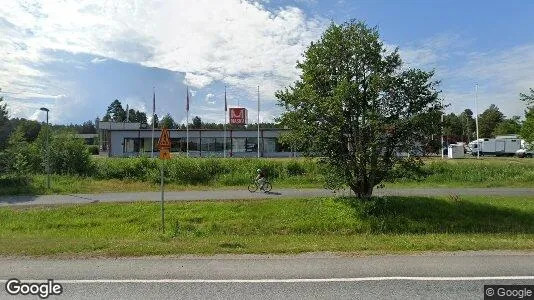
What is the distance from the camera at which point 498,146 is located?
5997 cm

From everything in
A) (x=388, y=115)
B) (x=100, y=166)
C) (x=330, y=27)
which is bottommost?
(x=100, y=166)

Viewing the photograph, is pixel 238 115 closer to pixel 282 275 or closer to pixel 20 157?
pixel 20 157

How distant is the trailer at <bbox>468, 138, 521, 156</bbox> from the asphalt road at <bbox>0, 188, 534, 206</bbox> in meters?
42.7

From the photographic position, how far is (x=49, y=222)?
51.5 ft

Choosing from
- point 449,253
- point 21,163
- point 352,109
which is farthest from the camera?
point 21,163

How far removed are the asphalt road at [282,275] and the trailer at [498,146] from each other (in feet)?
193

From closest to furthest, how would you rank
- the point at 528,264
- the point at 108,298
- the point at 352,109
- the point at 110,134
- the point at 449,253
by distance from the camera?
the point at 108,298
the point at 528,264
the point at 449,253
the point at 352,109
the point at 110,134

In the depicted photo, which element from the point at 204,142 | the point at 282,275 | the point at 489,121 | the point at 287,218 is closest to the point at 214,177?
the point at 287,218

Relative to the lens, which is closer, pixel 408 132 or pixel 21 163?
pixel 408 132

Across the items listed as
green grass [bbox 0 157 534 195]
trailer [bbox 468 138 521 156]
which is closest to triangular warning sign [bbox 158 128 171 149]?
green grass [bbox 0 157 534 195]

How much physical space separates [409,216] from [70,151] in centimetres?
2438

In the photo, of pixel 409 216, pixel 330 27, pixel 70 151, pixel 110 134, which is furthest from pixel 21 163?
pixel 110 134

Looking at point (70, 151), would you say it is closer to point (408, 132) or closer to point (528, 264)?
point (408, 132)

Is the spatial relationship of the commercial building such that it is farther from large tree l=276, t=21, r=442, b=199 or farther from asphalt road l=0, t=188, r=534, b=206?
large tree l=276, t=21, r=442, b=199
